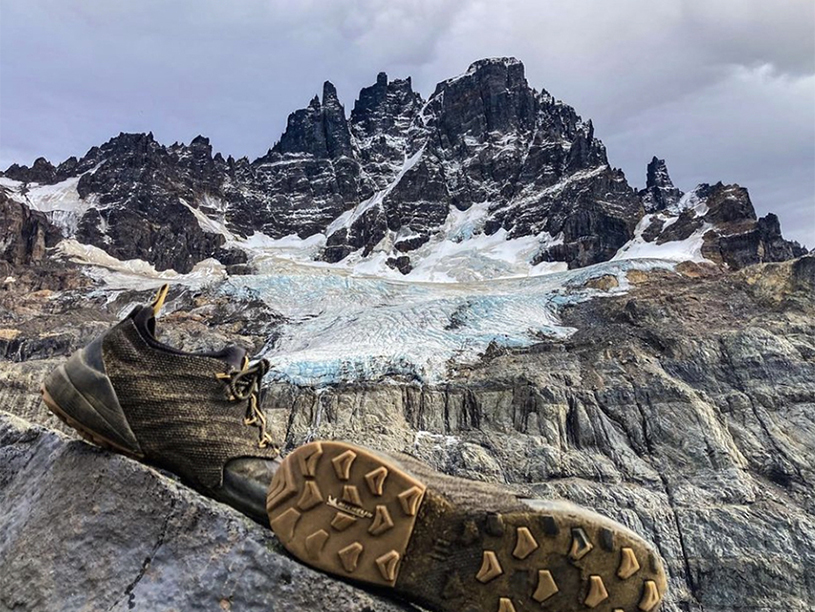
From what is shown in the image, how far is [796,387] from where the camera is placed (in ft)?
78.0

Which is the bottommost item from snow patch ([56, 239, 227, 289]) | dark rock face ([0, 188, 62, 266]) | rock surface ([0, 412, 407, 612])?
rock surface ([0, 412, 407, 612])

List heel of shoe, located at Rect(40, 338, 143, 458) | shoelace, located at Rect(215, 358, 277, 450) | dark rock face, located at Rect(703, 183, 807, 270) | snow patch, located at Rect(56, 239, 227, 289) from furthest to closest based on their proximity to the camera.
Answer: dark rock face, located at Rect(703, 183, 807, 270) < snow patch, located at Rect(56, 239, 227, 289) < shoelace, located at Rect(215, 358, 277, 450) < heel of shoe, located at Rect(40, 338, 143, 458)

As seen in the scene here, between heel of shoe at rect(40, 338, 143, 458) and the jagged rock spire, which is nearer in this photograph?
heel of shoe at rect(40, 338, 143, 458)

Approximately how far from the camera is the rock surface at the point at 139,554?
1.40m

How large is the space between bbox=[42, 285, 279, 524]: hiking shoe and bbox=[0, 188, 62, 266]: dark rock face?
197 feet

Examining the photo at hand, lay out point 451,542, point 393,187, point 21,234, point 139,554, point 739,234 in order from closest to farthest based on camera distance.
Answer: point 451,542, point 139,554, point 739,234, point 21,234, point 393,187

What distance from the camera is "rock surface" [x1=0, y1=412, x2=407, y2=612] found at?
1.40 m

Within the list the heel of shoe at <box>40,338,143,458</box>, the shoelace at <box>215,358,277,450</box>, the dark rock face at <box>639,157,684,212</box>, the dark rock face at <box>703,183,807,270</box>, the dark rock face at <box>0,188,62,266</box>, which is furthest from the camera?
the dark rock face at <box>639,157,684,212</box>

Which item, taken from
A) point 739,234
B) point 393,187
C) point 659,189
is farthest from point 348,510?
point 659,189

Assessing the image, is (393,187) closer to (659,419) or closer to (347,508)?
(659,419)

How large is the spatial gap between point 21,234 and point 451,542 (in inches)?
2532

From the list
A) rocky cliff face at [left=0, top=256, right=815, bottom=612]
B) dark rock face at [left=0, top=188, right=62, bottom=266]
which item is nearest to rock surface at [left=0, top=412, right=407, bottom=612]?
rocky cliff face at [left=0, top=256, right=815, bottom=612]

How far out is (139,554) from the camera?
1.49 m

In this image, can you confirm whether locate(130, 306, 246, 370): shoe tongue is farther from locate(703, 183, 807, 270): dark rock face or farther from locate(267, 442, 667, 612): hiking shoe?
locate(703, 183, 807, 270): dark rock face
